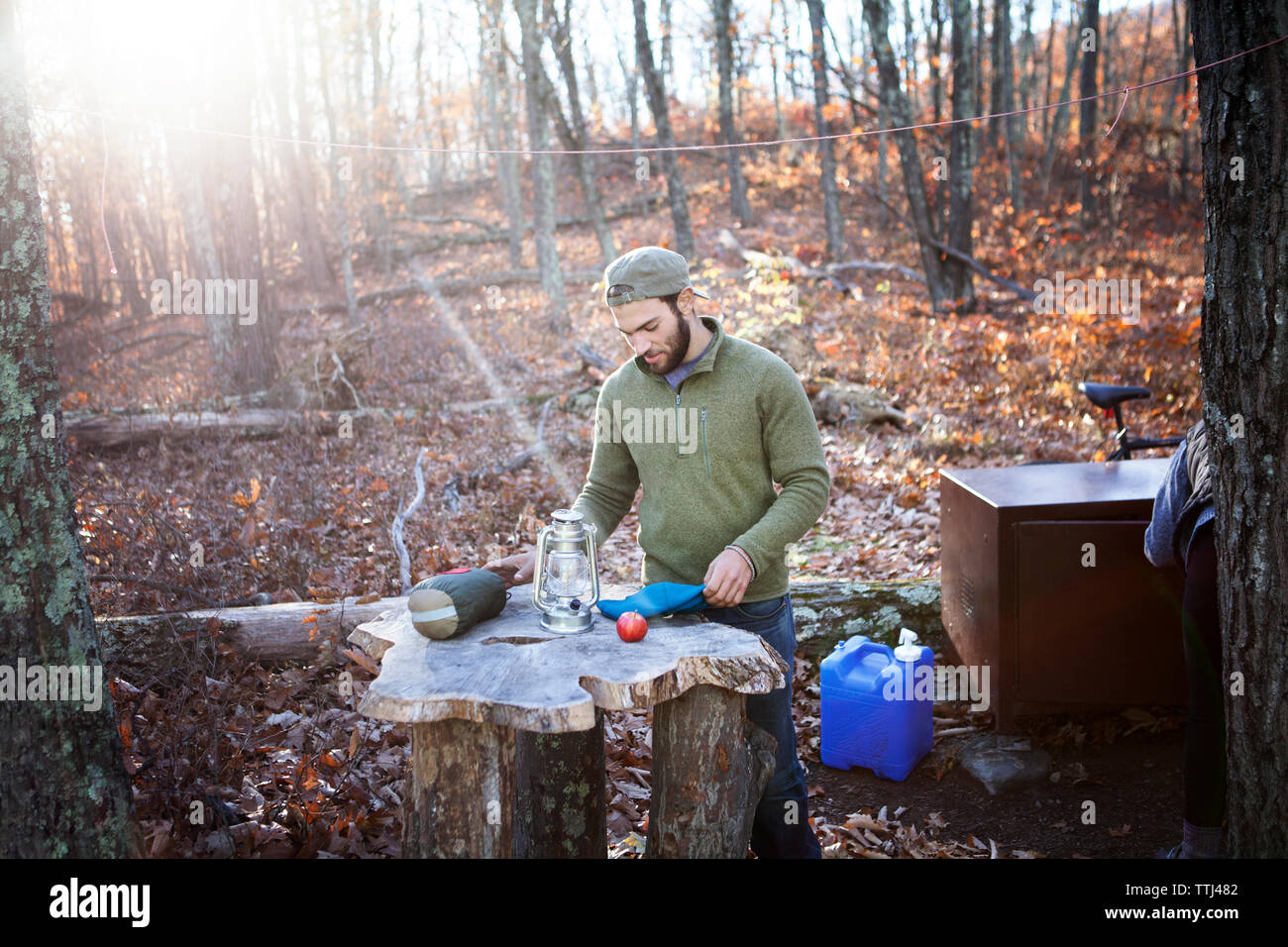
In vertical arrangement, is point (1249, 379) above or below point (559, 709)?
above

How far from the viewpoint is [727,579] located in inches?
116

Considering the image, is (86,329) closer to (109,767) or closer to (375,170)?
(375,170)

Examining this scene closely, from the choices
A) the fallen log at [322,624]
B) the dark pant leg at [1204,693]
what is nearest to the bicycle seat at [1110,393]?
the fallen log at [322,624]

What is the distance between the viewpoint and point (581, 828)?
3346 mm

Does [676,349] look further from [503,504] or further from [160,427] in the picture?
[160,427]

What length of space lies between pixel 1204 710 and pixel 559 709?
248 cm

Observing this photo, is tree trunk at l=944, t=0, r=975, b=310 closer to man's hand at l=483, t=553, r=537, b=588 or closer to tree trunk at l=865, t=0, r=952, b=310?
tree trunk at l=865, t=0, r=952, b=310

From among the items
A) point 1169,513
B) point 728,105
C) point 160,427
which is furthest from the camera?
point 728,105

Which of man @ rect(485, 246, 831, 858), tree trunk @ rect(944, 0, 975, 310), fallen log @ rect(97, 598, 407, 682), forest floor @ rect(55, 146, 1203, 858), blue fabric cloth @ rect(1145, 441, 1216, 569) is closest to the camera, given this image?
man @ rect(485, 246, 831, 858)

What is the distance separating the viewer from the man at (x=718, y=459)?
3111mm

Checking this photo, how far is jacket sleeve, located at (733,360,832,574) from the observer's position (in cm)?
307

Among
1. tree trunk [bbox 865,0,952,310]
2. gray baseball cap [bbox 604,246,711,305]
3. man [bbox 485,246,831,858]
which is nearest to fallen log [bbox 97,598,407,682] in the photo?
man [bbox 485,246,831,858]

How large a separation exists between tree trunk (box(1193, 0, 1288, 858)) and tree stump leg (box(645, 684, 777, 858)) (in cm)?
162

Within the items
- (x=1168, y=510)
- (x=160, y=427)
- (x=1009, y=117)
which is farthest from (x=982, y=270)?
(x=1168, y=510)
